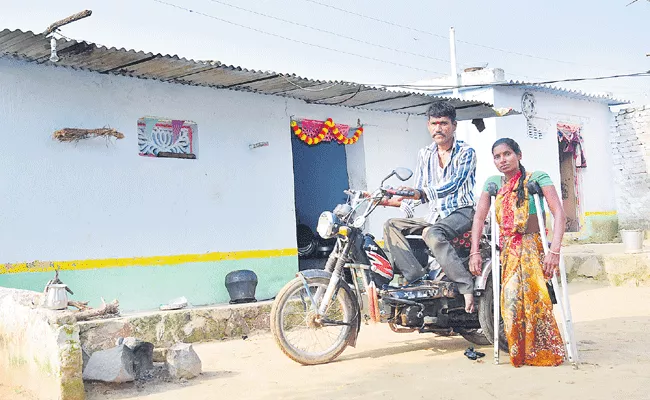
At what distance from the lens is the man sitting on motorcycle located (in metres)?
5.23

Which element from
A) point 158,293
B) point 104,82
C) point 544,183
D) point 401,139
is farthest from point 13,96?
point 401,139

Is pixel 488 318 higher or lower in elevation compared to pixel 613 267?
higher

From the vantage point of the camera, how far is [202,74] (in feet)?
26.2

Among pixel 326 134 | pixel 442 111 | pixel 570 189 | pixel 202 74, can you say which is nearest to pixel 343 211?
pixel 442 111

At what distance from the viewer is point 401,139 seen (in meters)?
11.3

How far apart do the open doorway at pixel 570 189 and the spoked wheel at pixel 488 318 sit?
39.0 feet

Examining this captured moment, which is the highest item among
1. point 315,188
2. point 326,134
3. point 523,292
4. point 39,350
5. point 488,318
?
point 326,134

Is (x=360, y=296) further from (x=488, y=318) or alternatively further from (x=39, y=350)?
(x=39, y=350)

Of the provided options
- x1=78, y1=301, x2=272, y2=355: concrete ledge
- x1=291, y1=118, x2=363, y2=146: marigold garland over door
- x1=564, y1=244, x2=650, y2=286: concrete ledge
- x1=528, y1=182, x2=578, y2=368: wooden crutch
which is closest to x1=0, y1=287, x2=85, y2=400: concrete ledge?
x1=78, y1=301, x2=272, y2=355: concrete ledge

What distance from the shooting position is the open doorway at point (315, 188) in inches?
429

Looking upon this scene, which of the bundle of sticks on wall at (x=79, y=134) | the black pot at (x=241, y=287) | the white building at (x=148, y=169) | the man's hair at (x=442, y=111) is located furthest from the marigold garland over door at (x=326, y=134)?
the man's hair at (x=442, y=111)

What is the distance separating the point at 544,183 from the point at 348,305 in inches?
68.9

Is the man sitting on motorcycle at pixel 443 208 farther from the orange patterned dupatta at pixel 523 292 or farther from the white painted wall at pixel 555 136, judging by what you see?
the white painted wall at pixel 555 136

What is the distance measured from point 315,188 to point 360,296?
6.24 metres
